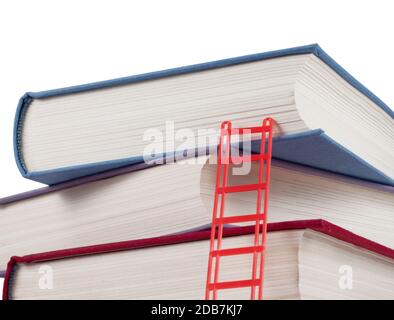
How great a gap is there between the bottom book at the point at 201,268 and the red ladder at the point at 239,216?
20mm

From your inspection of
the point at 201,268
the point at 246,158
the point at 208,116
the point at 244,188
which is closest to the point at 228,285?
the point at 201,268

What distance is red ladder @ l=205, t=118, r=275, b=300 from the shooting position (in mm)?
1597

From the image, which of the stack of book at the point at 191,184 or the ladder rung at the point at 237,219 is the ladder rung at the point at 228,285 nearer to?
the stack of book at the point at 191,184

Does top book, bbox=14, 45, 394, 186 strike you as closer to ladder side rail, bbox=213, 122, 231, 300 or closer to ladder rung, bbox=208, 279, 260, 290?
ladder side rail, bbox=213, 122, 231, 300

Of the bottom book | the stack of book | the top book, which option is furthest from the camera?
the top book

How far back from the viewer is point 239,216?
171 centimetres

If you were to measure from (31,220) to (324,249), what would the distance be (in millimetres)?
843

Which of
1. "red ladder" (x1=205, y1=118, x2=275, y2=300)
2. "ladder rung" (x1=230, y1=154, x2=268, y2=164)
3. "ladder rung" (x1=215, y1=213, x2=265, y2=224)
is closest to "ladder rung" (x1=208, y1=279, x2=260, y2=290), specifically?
"red ladder" (x1=205, y1=118, x2=275, y2=300)

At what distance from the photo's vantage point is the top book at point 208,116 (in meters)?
1.83

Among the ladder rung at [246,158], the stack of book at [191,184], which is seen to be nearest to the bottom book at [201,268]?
the stack of book at [191,184]

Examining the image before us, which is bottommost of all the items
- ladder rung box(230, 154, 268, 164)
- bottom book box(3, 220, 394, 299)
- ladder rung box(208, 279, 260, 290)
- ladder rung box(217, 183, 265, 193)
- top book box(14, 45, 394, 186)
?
ladder rung box(208, 279, 260, 290)
